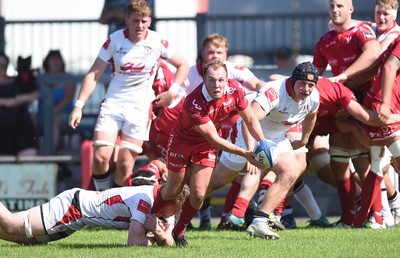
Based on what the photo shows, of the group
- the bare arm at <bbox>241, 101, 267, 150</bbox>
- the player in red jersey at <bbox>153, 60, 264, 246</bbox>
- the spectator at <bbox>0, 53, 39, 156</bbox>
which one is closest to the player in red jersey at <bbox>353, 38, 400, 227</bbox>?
the bare arm at <bbox>241, 101, 267, 150</bbox>

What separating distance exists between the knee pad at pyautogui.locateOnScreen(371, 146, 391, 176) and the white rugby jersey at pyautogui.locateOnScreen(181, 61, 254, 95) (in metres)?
1.60

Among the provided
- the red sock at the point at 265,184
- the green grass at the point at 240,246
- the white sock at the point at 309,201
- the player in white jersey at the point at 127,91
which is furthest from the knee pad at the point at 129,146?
the white sock at the point at 309,201

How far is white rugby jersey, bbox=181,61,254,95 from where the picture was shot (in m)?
12.4

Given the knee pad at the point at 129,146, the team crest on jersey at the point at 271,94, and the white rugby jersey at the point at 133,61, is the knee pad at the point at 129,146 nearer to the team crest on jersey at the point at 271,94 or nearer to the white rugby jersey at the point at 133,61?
the white rugby jersey at the point at 133,61

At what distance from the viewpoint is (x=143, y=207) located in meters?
9.52

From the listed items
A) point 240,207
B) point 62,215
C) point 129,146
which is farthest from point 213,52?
point 62,215

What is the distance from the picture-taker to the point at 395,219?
1214 cm

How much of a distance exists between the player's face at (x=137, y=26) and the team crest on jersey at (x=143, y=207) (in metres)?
2.78

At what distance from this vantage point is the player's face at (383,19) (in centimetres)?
1177

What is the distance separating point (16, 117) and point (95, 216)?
5.66 meters

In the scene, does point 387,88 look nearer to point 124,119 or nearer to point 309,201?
point 309,201

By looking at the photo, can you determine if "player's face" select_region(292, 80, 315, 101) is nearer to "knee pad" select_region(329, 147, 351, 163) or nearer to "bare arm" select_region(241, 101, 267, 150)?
"bare arm" select_region(241, 101, 267, 150)

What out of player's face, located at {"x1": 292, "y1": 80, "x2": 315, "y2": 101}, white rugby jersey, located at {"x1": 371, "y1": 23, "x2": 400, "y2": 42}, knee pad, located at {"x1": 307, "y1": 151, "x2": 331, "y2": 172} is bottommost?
knee pad, located at {"x1": 307, "y1": 151, "x2": 331, "y2": 172}

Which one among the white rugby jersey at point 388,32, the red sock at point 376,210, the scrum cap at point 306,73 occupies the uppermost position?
the white rugby jersey at point 388,32
